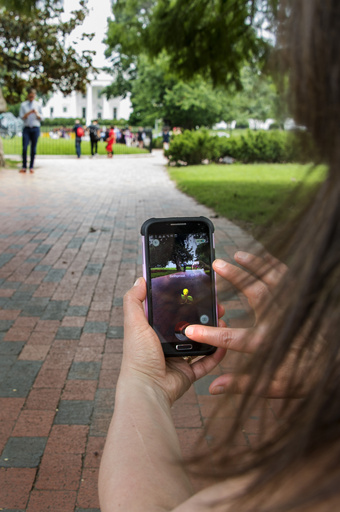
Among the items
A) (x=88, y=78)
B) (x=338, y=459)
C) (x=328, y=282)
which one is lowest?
(x=338, y=459)

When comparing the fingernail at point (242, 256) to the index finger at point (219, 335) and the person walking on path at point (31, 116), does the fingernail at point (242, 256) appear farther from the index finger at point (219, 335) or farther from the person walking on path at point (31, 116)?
the person walking on path at point (31, 116)

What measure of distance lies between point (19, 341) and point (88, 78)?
17898 millimetres

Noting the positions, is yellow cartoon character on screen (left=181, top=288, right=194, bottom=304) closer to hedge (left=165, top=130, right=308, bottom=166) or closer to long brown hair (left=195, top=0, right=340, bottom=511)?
long brown hair (left=195, top=0, right=340, bottom=511)

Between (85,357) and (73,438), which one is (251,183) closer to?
(85,357)

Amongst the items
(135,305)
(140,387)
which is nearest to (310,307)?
(140,387)

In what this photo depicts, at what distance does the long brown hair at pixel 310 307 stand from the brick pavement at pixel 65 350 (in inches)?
4.4

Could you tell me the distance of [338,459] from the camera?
2.39 feet

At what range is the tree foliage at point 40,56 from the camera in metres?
18.4

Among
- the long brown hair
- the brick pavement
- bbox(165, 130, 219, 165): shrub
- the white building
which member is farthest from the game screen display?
the white building

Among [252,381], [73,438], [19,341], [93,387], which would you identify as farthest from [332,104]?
[19,341]

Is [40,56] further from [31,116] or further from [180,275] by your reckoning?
[180,275]

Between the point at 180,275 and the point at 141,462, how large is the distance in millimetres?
717

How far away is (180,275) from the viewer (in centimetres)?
169

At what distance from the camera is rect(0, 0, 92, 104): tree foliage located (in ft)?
60.4
